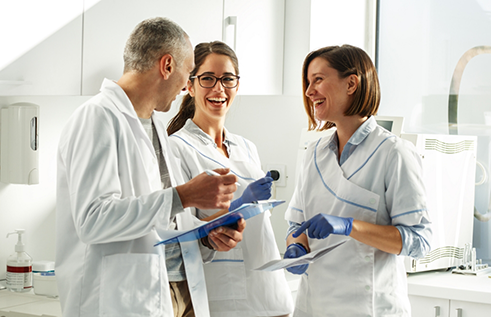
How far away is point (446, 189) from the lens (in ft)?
7.37

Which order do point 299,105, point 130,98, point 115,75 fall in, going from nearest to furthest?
point 130,98 < point 115,75 < point 299,105

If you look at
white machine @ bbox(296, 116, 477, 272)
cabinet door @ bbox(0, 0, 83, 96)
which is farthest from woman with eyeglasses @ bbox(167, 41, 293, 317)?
white machine @ bbox(296, 116, 477, 272)

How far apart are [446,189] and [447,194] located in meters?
0.02

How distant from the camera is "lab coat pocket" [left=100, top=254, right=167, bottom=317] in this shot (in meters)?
1.03

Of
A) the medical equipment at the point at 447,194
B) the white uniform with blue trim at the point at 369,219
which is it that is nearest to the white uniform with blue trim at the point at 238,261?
the white uniform with blue trim at the point at 369,219

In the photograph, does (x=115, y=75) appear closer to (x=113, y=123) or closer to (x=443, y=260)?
(x=113, y=123)

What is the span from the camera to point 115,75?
1.51 meters

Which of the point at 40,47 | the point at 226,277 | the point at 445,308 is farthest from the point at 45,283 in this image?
the point at 445,308

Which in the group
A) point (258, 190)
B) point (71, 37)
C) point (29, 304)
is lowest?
point (29, 304)

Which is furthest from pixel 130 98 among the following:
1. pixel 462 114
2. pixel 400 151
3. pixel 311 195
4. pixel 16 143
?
pixel 462 114

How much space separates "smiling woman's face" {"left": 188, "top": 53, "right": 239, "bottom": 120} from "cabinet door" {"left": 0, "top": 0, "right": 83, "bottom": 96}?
0.34 m

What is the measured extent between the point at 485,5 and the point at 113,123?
233 centimetres

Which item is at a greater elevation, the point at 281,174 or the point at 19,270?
the point at 281,174

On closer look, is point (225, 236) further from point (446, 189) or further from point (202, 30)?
point (446, 189)
